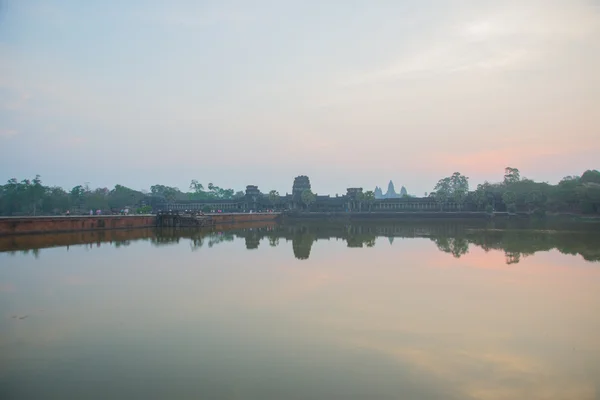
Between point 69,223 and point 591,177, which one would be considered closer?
point 69,223

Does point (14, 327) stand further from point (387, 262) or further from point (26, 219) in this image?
point (26, 219)

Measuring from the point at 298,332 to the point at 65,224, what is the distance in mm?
31793

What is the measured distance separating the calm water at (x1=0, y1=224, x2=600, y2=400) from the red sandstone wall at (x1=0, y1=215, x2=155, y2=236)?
14980mm

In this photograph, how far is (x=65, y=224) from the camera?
34.2m

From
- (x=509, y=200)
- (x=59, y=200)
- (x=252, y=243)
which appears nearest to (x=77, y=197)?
(x=59, y=200)

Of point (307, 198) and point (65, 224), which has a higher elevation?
point (307, 198)

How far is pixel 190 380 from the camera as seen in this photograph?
21.3 ft

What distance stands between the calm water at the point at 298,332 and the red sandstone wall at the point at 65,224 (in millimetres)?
14980

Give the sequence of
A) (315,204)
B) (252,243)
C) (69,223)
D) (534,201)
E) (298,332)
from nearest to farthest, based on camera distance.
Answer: (298,332), (252,243), (69,223), (534,201), (315,204)

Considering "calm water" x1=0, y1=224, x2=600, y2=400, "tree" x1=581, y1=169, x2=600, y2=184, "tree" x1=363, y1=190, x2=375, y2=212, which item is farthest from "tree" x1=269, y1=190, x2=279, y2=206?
"calm water" x1=0, y1=224, x2=600, y2=400

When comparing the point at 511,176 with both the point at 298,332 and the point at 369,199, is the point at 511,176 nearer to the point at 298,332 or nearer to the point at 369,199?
the point at 369,199

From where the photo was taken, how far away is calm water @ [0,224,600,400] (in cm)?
639

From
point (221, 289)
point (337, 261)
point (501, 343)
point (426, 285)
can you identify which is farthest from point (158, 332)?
point (337, 261)

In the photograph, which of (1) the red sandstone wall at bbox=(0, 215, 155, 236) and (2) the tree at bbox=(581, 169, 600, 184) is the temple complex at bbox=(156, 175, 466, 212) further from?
(1) the red sandstone wall at bbox=(0, 215, 155, 236)
